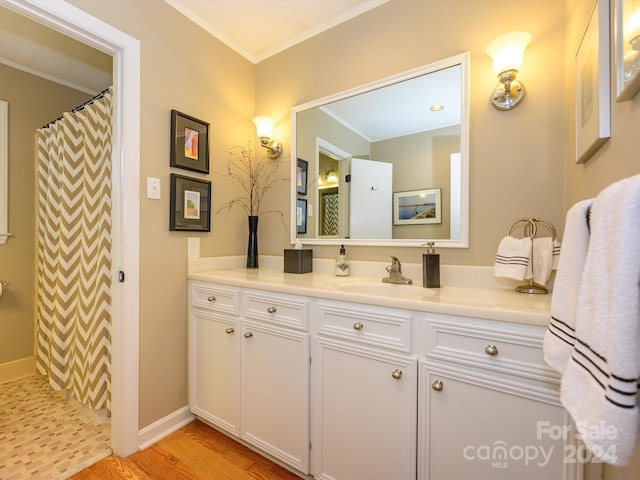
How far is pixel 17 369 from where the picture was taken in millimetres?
2252

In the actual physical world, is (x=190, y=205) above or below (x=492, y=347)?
above

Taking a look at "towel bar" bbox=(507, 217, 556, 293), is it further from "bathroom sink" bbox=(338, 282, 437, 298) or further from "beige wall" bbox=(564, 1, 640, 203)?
"bathroom sink" bbox=(338, 282, 437, 298)

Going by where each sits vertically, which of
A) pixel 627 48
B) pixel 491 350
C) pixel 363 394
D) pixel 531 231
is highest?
pixel 627 48

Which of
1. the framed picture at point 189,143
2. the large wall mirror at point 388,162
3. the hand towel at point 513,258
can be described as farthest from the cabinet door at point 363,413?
the framed picture at point 189,143

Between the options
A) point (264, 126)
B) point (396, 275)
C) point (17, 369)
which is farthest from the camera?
point (17, 369)

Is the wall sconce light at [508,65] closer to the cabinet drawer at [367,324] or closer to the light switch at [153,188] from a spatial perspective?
the cabinet drawer at [367,324]

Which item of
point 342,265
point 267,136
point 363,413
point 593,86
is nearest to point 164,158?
point 267,136

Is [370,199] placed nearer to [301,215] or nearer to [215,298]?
[301,215]

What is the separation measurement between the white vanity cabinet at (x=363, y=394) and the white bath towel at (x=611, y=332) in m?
0.60

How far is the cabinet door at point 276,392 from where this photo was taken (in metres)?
1.30

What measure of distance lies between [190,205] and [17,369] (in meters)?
2.01

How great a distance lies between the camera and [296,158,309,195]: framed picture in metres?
2.03

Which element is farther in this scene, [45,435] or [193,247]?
[193,247]

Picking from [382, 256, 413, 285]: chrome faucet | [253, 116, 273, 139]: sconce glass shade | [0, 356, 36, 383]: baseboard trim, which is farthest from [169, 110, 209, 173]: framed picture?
[0, 356, 36, 383]: baseboard trim
